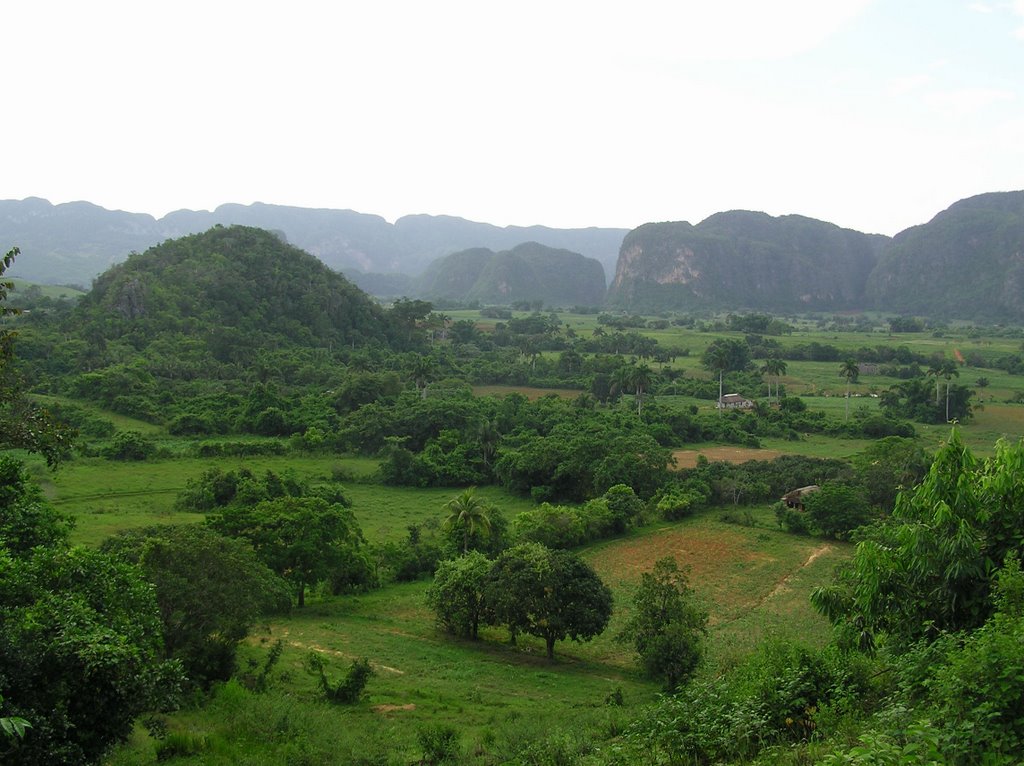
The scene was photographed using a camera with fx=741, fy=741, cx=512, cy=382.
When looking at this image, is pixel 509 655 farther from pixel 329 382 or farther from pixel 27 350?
pixel 27 350

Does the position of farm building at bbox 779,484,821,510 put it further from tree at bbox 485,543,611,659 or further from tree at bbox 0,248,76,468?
tree at bbox 0,248,76,468

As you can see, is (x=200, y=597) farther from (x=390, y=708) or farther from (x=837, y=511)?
(x=837, y=511)

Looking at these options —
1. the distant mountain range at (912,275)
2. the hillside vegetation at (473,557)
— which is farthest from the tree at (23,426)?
the distant mountain range at (912,275)

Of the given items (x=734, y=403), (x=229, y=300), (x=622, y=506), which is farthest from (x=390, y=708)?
(x=229, y=300)

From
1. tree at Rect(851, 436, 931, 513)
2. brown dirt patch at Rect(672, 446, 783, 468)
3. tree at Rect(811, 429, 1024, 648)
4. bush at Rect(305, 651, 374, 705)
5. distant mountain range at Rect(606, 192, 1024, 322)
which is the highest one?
distant mountain range at Rect(606, 192, 1024, 322)

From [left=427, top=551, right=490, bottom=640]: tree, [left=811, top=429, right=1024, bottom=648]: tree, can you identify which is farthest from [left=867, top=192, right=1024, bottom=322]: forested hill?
[left=811, top=429, right=1024, bottom=648]: tree
